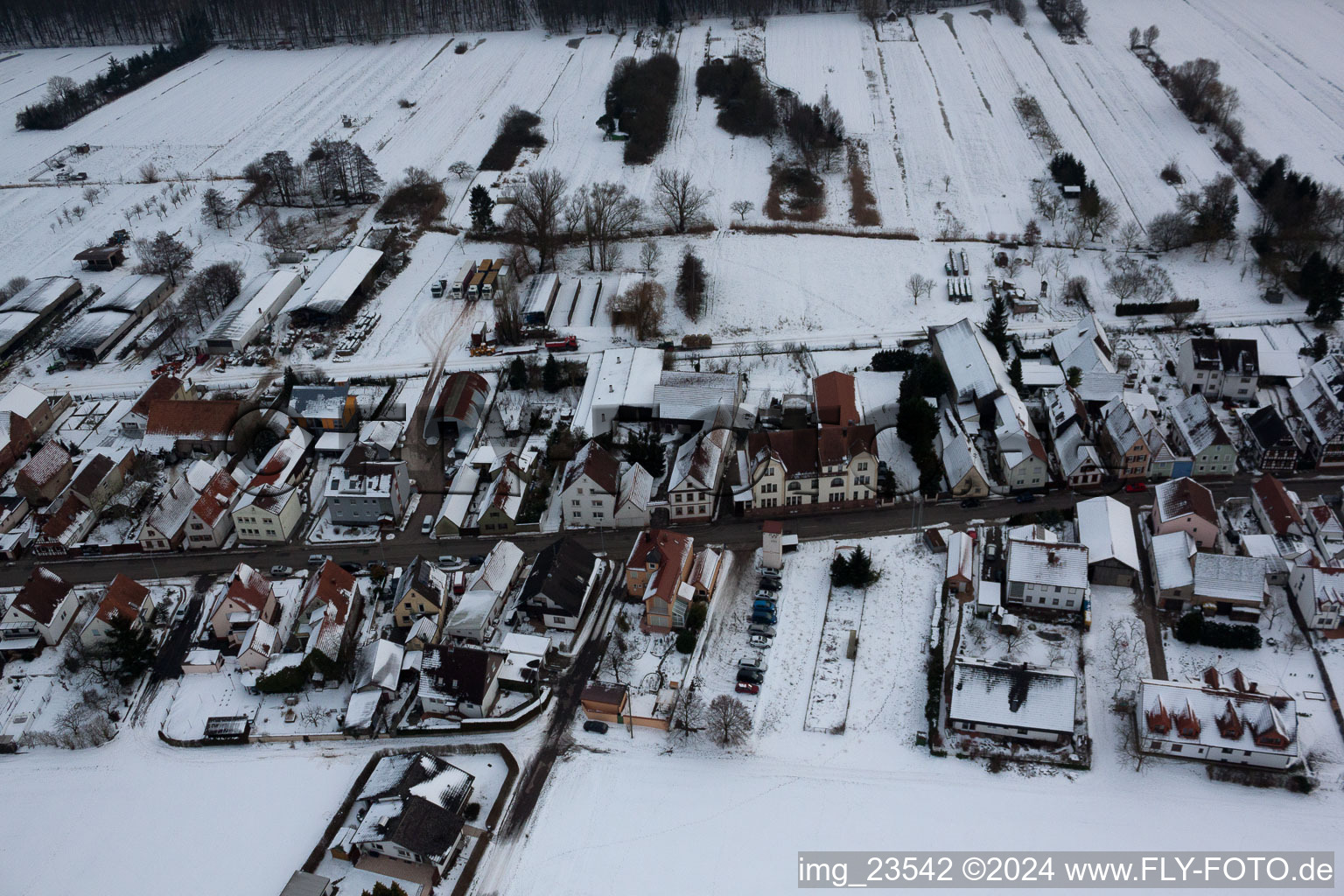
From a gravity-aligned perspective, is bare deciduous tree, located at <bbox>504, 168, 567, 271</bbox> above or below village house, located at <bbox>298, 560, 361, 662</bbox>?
above

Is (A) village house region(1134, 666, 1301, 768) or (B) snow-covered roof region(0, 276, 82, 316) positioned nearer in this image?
(A) village house region(1134, 666, 1301, 768)

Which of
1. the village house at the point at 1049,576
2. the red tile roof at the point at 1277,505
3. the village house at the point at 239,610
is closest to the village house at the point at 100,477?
the village house at the point at 239,610

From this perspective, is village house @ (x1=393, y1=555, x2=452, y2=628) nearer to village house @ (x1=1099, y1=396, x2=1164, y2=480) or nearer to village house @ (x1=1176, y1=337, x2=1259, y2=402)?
village house @ (x1=1099, y1=396, x2=1164, y2=480)

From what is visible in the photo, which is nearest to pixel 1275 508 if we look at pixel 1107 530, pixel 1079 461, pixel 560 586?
pixel 1107 530

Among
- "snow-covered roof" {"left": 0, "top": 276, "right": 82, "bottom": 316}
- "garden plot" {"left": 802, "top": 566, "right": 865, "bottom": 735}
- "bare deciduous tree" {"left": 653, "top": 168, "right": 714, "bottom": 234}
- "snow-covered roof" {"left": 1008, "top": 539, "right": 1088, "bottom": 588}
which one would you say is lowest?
"garden plot" {"left": 802, "top": 566, "right": 865, "bottom": 735}

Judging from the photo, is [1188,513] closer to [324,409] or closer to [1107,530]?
[1107,530]

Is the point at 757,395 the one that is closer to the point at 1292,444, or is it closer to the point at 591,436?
the point at 591,436

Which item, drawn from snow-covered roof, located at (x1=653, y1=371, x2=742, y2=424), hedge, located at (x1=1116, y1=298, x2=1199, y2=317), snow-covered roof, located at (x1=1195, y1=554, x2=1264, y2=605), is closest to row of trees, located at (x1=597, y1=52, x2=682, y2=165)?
snow-covered roof, located at (x1=653, y1=371, x2=742, y2=424)

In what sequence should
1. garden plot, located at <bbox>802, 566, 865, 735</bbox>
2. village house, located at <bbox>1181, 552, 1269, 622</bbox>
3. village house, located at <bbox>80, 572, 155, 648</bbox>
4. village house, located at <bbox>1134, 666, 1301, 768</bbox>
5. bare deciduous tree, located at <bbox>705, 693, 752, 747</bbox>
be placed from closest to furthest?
1. village house, located at <bbox>1134, 666, 1301, 768</bbox>
2. bare deciduous tree, located at <bbox>705, 693, 752, 747</bbox>
3. garden plot, located at <bbox>802, 566, 865, 735</bbox>
4. village house, located at <bbox>1181, 552, 1269, 622</bbox>
5. village house, located at <bbox>80, 572, 155, 648</bbox>
